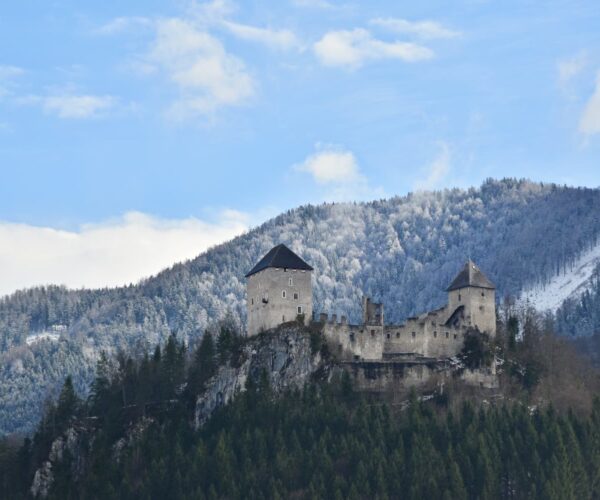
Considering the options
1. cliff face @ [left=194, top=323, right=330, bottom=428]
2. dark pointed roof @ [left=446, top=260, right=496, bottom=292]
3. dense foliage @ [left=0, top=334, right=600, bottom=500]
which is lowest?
dense foliage @ [left=0, top=334, right=600, bottom=500]

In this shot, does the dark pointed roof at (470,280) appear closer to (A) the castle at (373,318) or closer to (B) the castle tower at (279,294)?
(A) the castle at (373,318)

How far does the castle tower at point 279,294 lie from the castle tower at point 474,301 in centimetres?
1442

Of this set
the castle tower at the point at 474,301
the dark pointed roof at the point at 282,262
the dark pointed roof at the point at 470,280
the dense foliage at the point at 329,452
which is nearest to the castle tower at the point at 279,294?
the dark pointed roof at the point at 282,262

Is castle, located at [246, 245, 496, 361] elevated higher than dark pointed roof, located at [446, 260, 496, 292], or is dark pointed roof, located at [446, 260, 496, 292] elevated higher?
dark pointed roof, located at [446, 260, 496, 292]

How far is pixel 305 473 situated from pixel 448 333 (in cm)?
2268

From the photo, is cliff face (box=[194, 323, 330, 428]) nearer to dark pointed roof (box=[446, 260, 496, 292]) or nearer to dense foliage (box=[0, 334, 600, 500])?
dense foliage (box=[0, 334, 600, 500])

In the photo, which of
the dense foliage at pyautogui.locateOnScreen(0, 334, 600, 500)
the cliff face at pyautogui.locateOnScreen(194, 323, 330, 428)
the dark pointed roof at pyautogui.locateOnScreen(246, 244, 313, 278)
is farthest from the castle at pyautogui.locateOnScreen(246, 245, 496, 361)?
the dense foliage at pyautogui.locateOnScreen(0, 334, 600, 500)

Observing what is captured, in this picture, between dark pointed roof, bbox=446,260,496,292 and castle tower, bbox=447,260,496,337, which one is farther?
dark pointed roof, bbox=446,260,496,292

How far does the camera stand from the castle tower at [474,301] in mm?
118938

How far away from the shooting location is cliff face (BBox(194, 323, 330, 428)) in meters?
113

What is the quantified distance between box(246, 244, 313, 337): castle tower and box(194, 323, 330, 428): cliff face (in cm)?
167

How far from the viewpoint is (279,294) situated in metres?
117

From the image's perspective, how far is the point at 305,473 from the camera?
100250 millimetres

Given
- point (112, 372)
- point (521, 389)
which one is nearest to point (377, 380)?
point (521, 389)
